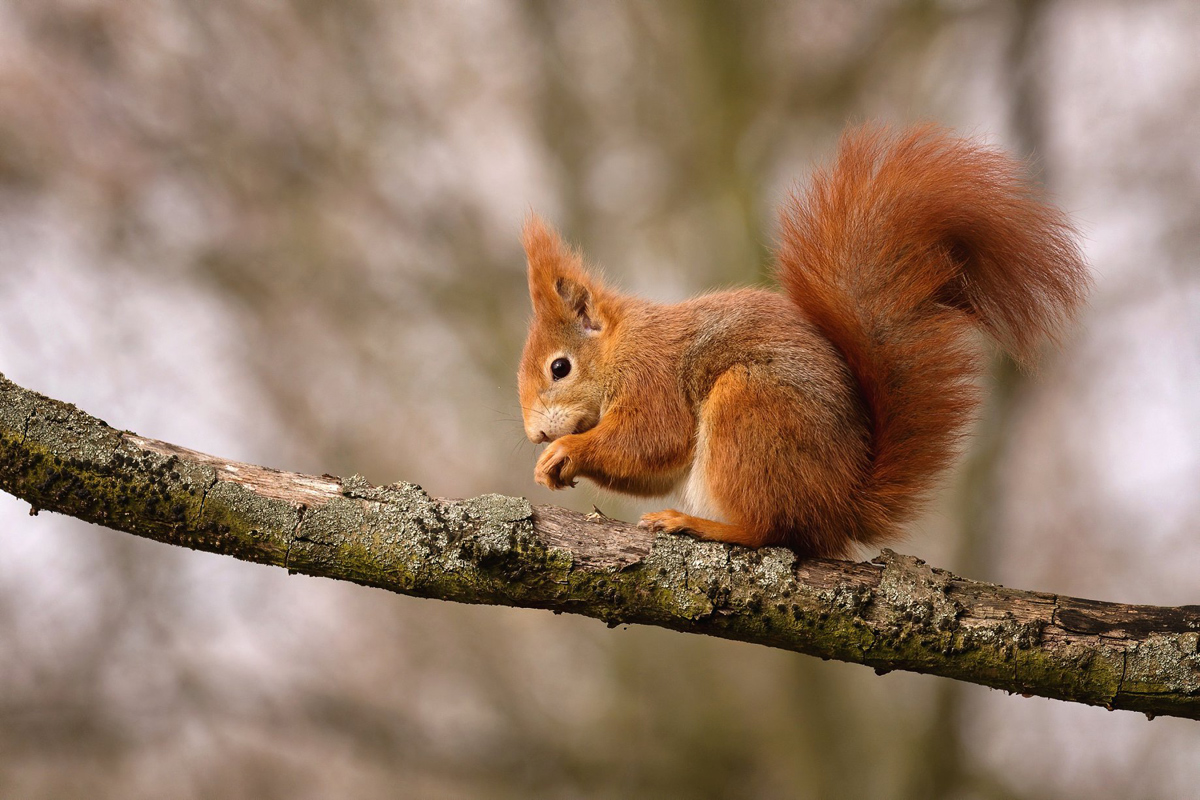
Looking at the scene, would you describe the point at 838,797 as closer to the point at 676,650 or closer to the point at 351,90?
the point at 676,650

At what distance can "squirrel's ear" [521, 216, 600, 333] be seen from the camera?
167cm

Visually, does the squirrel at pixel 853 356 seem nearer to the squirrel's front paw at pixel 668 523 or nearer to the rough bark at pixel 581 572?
the squirrel's front paw at pixel 668 523

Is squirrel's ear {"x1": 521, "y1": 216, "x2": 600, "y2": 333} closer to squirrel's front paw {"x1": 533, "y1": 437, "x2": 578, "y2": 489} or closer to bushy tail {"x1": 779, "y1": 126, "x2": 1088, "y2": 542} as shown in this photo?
squirrel's front paw {"x1": 533, "y1": 437, "x2": 578, "y2": 489}

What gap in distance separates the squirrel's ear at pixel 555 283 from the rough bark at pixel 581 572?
1.82ft

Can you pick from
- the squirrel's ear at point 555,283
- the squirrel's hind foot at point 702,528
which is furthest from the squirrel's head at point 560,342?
the squirrel's hind foot at point 702,528

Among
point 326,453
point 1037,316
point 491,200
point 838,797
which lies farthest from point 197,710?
point 1037,316

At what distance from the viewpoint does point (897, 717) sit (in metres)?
2.75

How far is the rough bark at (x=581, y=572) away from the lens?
1094 millimetres

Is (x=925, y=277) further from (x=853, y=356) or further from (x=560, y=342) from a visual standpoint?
(x=560, y=342)

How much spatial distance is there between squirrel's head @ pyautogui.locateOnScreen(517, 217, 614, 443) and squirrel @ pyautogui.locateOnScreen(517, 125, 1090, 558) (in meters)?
0.11

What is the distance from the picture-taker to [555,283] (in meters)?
1.67

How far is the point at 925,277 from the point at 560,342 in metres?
0.64

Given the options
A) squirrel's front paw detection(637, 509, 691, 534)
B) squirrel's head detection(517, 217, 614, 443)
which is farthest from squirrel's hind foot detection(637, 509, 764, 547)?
squirrel's head detection(517, 217, 614, 443)

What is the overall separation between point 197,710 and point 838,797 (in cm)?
188
